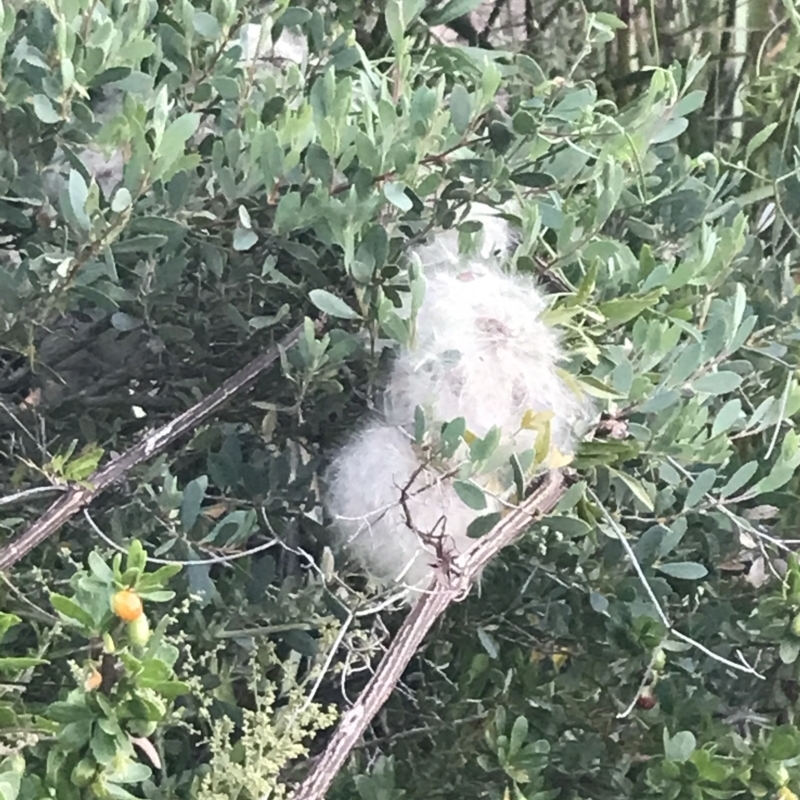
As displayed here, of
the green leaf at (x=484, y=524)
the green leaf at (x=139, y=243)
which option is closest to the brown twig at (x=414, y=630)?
the green leaf at (x=484, y=524)

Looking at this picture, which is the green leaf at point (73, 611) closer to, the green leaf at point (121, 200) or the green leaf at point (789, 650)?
the green leaf at point (121, 200)

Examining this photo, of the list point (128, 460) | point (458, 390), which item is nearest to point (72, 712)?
point (128, 460)

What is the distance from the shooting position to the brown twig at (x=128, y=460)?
444 mm

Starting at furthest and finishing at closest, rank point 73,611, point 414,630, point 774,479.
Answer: point 774,479 → point 414,630 → point 73,611

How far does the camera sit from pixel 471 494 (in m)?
0.44

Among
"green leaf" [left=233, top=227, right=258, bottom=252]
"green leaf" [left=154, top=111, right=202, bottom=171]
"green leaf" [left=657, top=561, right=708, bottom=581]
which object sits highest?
"green leaf" [left=154, top=111, right=202, bottom=171]

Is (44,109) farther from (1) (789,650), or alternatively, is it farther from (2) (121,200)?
(1) (789,650)

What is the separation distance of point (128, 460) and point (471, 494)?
18 centimetres

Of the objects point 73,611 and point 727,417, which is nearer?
point 73,611

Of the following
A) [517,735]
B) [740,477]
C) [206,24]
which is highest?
[206,24]

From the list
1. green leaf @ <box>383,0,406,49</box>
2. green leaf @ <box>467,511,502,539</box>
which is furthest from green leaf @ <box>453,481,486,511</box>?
green leaf @ <box>383,0,406,49</box>

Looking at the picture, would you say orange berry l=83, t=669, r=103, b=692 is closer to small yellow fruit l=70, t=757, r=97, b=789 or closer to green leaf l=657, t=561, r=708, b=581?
small yellow fruit l=70, t=757, r=97, b=789

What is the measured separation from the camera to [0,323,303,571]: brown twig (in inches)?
17.5

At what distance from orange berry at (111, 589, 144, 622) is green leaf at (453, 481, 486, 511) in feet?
0.54
